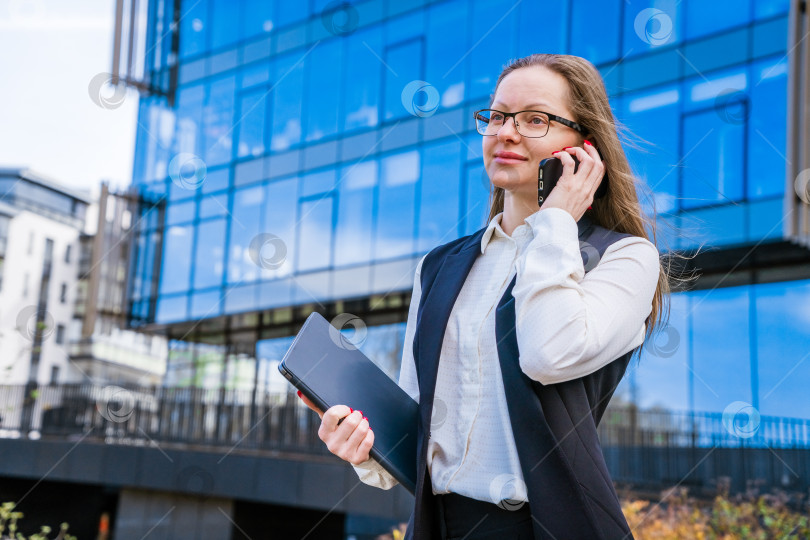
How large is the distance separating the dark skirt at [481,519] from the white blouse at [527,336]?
23mm

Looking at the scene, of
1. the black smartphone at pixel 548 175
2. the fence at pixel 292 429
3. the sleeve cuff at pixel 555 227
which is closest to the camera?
the sleeve cuff at pixel 555 227

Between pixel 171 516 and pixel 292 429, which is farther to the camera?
pixel 171 516

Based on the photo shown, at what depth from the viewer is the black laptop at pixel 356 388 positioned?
1702 mm

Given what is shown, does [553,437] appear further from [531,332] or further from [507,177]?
[507,177]

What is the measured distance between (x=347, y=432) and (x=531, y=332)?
452 millimetres

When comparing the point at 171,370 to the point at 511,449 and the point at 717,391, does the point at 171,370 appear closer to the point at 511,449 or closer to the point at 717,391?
the point at 717,391

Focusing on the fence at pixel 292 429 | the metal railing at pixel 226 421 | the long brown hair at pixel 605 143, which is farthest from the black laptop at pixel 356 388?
the metal railing at pixel 226 421

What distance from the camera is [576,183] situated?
176 cm

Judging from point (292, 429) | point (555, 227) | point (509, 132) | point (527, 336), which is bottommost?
point (292, 429)

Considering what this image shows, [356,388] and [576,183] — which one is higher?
[576,183]

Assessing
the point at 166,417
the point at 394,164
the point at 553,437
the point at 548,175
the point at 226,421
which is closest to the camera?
the point at 553,437

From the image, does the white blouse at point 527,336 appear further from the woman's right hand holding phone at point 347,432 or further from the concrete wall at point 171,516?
the concrete wall at point 171,516

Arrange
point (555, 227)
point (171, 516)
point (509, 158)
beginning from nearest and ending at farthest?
1. point (555, 227)
2. point (509, 158)
3. point (171, 516)

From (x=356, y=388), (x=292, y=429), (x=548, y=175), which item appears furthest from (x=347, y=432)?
(x=292, y=429)
